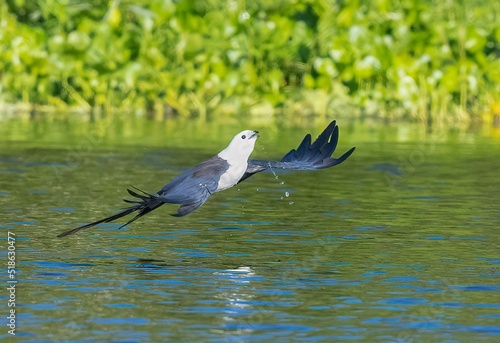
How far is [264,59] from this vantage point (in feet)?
72.2

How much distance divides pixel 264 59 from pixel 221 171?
46.4 ft

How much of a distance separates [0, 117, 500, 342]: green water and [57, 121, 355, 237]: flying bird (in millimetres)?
399

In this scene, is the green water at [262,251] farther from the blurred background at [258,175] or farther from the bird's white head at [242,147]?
the bird's white head at [242,147]

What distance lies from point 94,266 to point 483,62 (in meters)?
14.1

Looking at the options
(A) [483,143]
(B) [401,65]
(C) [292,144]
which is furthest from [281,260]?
(B) [401,65]

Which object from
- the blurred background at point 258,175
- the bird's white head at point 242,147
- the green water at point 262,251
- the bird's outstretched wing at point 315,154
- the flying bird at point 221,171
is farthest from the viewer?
the bird's outstretched wing at point 315,154

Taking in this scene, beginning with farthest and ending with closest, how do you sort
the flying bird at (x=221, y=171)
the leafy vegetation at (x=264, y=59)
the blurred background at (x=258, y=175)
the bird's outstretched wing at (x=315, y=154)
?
the leafy vegetation at (x=264, y=59) < the bird's outstretched wing at (x=315, y=154) < the flying bird at (x=221, y=171) < the blurred background at (x=258, y=175)

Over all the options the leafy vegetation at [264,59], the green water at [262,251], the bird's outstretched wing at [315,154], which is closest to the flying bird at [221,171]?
the bird's outstretched wing at [315,154]

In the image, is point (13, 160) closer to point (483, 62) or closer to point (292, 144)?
point (292, 144)

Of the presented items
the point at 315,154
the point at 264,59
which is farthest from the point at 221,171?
the point at 264,59

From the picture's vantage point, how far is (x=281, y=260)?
331 inches

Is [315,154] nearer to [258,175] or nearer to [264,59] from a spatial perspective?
[258,175]

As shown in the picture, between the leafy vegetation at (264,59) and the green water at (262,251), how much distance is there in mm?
5074

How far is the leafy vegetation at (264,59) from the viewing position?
21172mm
